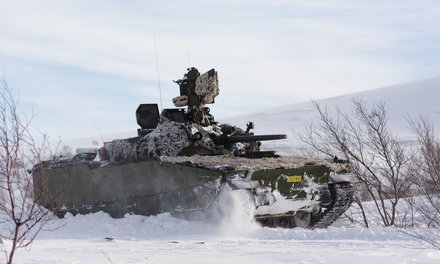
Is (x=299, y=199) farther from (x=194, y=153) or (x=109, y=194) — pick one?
Answer: (x=109, y=194)

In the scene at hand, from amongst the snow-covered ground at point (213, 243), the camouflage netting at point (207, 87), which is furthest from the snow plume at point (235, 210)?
the camouflage netting at point (207, 87)

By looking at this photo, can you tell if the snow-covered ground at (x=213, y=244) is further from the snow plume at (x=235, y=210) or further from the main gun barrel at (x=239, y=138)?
the main gun barrel at (x=239, y=138)

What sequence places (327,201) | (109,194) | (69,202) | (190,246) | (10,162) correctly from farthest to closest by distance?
(69,202) → (109,194) → (327,201) → (190,246) → (10,162)

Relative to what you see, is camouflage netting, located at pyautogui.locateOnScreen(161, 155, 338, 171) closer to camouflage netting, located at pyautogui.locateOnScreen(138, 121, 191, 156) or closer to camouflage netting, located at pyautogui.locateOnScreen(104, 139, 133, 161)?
camouflage netting, located at pyautogui.locateOnScreen(138, 121, 191, 156)

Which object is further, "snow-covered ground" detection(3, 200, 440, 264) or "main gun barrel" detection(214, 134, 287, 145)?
"main gun barrel" detection(214, 134, 287, 145)

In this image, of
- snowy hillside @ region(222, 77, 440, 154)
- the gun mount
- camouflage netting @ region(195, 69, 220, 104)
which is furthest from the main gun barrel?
snowy hillside @ region(222, 77, 440, 154)

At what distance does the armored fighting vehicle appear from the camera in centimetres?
1055

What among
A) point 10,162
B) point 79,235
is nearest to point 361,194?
point 79,235

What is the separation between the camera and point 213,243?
8.35 meters

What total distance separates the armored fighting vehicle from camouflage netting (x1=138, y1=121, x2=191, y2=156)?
0.02 metres

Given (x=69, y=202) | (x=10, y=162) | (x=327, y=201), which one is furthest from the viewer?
(x=69, y=202)

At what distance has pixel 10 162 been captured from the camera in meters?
6.20

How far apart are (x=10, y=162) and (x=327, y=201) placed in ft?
21.4

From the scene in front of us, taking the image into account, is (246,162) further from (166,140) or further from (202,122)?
(202,122)
